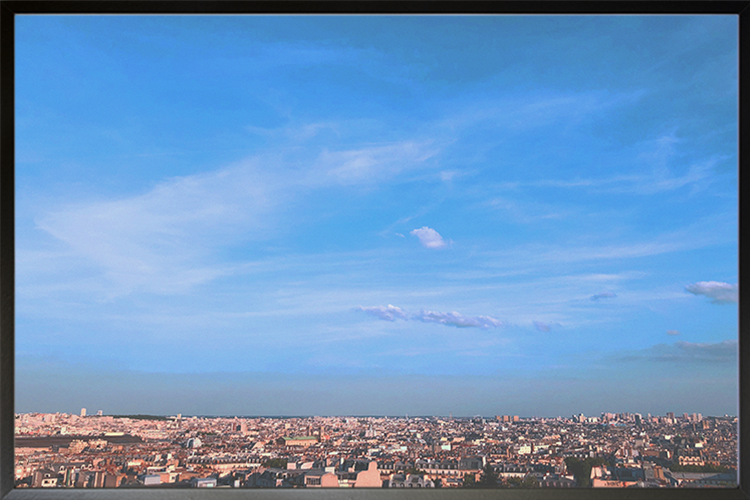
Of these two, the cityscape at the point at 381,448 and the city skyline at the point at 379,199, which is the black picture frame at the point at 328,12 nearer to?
the cityscape at the point at 381,448

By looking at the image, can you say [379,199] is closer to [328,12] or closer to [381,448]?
[381,448]

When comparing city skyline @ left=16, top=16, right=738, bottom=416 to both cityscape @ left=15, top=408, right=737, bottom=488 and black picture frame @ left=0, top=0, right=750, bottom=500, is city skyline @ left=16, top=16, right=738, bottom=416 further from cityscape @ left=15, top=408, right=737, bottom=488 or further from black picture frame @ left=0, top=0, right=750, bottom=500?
black picture frame @ left=0, top=0, right=750, bottom=500

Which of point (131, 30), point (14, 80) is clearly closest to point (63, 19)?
point (131, 30)

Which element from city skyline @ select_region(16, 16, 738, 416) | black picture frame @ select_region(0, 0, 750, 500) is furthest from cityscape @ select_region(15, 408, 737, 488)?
city skyline @ select_region(16, 16, 738, 416)

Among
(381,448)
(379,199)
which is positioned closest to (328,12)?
(381,448)

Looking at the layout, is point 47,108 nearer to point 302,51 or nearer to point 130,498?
point 302,51

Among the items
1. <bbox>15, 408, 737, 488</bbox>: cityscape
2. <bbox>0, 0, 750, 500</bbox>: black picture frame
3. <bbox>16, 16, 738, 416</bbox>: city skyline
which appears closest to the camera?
<bbox>0, 0, 750, 500</bbox>: black picture frame

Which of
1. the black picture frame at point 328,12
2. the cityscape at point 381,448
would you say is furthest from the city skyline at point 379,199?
the black picture frame at point 328,12
